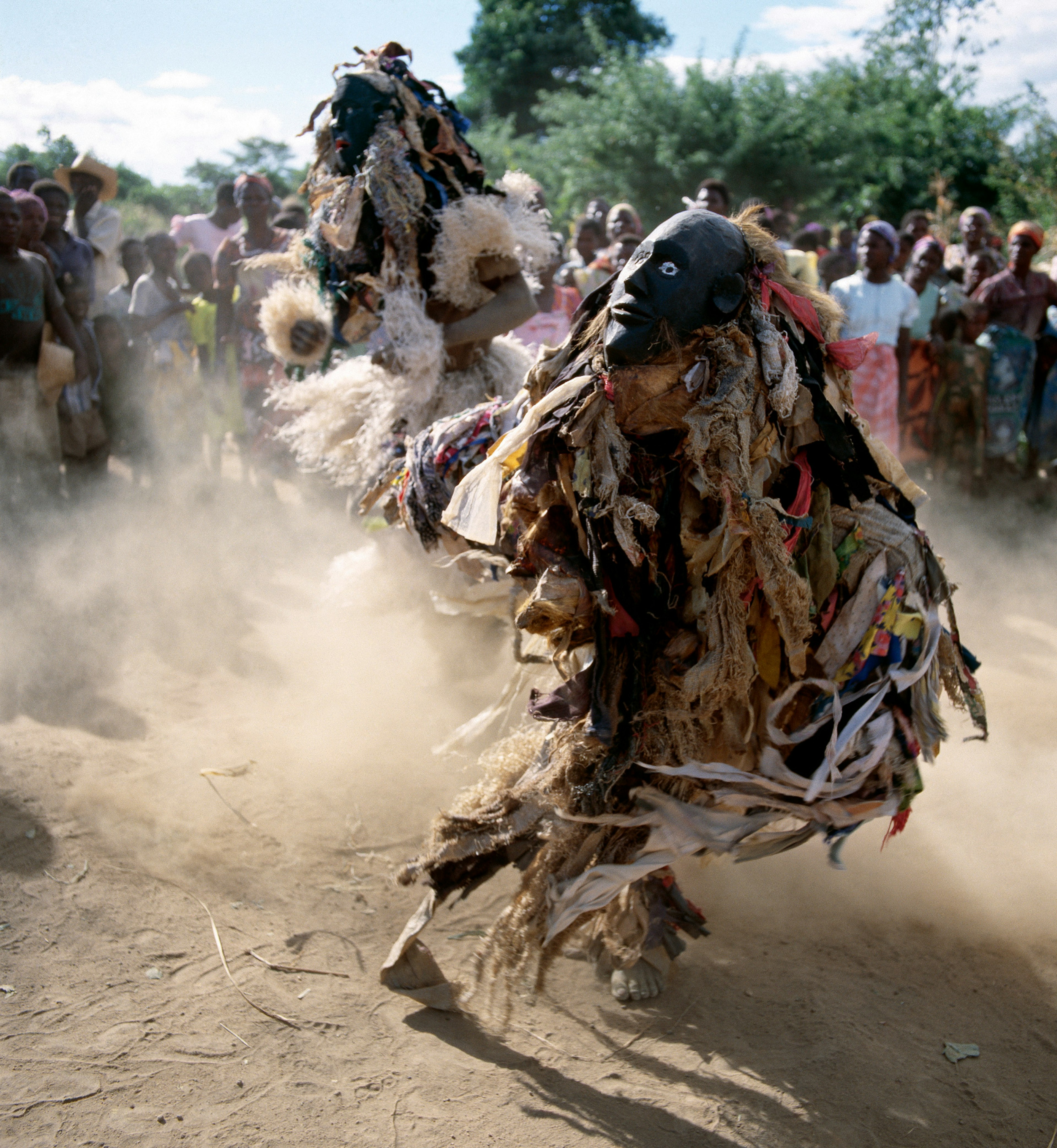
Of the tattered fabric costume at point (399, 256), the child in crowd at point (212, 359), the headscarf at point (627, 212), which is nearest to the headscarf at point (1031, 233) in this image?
Answer: the headscarf at point (627, 212)

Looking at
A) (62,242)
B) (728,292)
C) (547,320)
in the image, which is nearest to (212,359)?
(62,242)

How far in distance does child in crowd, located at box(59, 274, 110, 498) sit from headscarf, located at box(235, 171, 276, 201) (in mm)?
1281

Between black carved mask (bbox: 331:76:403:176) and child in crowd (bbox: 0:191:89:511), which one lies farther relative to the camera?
child in crowd (bbox: 0:191:89:511)

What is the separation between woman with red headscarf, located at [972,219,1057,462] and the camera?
6.99 m

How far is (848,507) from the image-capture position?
84.8 inches

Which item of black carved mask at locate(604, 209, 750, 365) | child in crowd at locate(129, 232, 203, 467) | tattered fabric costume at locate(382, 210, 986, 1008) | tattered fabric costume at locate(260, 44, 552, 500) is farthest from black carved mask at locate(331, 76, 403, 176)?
child in crowd at locate(129, 232, 203, 467)

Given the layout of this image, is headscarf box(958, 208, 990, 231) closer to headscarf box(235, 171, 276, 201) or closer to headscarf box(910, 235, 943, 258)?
headscarf box(910, 235, 943, 258)

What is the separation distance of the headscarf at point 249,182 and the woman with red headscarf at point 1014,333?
5.14 meters

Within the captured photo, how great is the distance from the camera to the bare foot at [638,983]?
8.39ft

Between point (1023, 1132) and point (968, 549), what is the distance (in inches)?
191

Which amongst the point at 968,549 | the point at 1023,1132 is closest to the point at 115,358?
the point at 968,549

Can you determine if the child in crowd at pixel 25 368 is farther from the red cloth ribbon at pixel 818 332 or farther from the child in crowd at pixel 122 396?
the red cloth ribbon at pixel 818 332

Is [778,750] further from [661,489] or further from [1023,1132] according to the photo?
[1023,1132]

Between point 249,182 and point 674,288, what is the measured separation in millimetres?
5927
